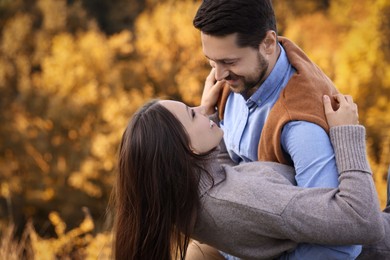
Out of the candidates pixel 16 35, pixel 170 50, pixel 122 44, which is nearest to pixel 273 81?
pixel 170 50

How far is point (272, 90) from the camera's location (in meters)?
2.06

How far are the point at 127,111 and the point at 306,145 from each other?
993 centimetres

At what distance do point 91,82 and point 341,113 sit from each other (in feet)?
39.1

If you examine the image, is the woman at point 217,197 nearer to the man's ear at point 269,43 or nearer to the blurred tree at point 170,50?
the man's ear at point 269,43

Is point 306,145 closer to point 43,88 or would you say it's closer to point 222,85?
point 222,85

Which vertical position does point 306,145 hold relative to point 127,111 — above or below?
above

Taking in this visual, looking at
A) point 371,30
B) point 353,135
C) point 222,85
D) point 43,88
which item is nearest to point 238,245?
point 353,135

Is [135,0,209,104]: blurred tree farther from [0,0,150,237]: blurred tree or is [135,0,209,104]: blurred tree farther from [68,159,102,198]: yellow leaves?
[68,159,102,198]: yellow leaves

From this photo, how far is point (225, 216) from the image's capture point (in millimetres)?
1812

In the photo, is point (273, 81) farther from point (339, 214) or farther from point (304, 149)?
point (339, 214)

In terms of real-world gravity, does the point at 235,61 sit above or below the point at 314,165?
above

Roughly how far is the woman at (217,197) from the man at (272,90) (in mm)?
52

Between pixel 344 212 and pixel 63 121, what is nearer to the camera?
pixel 344 212

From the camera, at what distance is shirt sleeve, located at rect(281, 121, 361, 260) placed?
5.92ft
